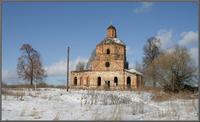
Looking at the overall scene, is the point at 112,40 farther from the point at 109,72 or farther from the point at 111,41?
the point at 109,72

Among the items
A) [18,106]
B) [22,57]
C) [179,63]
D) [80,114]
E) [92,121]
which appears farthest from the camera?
[22,57]

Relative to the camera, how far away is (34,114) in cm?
1006

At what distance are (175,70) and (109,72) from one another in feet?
49.5

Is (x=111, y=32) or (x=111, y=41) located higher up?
(x=111, y=32)

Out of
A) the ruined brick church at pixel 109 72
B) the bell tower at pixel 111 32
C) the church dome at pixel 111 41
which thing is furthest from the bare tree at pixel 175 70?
the bell tower at pixel 111 32

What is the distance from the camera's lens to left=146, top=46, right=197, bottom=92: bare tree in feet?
101

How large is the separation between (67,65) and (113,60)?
718 inches

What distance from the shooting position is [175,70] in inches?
1234

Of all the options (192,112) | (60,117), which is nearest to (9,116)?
(60,117)

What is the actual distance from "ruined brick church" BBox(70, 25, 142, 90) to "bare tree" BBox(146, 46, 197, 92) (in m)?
12.3

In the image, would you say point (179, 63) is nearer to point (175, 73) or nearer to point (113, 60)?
point (175, 73)

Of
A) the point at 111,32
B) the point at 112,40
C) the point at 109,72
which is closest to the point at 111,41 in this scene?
the point at 112,40

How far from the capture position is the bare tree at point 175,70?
101 ft

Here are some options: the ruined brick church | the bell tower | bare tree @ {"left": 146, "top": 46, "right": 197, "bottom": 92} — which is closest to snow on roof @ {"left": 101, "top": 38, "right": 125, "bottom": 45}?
the ruined brick church
